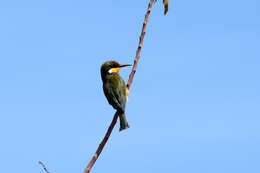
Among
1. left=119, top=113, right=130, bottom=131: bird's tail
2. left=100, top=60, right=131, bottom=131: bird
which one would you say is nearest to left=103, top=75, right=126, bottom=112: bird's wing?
left=100, top=60, right=131, bottom=131: bird

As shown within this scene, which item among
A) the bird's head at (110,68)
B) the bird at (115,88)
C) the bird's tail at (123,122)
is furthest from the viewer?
the bird's head at (110,68)

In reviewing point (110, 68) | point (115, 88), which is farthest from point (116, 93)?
point (110, 68)

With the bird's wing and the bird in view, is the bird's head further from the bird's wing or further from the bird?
the bird's wing

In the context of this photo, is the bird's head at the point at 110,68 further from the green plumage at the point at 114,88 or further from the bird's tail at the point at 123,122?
the bird's tail at the point at 123,122

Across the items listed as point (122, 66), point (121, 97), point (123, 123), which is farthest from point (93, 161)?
point (122, 66)

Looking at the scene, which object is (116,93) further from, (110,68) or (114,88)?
(110,68)

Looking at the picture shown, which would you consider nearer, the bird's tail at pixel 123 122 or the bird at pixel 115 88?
the bird's tail at pixel 123 122

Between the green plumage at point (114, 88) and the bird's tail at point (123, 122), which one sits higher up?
the green plumage at point (114, 88)

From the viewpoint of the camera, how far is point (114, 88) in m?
5.61

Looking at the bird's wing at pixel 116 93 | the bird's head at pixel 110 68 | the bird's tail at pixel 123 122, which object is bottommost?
the bird's tail at pixel 123 122

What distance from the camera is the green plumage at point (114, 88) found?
537 centimetres

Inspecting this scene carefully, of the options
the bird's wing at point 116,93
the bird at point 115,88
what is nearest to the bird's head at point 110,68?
the bird at point 115,88

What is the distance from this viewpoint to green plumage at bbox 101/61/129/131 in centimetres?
537

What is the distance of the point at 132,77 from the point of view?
12.4 feet
